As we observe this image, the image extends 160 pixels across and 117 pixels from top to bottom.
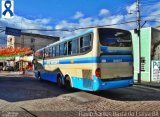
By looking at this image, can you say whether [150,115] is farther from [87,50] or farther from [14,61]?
[14,61]

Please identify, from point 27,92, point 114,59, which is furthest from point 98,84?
point 27,92

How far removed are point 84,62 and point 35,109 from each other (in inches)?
162

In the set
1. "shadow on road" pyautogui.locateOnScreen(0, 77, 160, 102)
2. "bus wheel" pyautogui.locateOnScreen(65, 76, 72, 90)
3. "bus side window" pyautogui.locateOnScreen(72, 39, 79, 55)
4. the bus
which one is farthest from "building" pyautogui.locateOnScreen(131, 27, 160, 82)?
"bus side window" pyautogui.locateOnScreen(72, 39, 79, 55)

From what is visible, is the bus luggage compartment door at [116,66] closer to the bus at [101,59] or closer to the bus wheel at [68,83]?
the bus at [101,59]

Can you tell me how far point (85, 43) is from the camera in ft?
45.6

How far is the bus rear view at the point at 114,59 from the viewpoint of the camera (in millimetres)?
12930

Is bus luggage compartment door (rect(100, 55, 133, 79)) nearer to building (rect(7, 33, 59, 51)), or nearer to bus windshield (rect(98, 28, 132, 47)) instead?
bus windshield (rect(98, 28, 132, 47))

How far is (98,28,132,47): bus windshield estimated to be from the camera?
13180 mm

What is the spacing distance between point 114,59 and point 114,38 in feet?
3.44

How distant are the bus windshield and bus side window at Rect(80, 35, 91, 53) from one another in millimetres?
715

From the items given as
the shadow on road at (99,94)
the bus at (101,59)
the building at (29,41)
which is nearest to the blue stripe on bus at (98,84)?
the bus at (101,59)

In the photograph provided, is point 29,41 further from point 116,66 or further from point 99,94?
point 116,66

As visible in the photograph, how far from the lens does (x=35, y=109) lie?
35.3ft

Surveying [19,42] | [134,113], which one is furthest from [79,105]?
[19,42]
